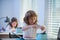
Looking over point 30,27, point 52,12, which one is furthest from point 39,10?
point 30,27

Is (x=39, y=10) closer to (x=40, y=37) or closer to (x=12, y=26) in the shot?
(x=12, y=26)

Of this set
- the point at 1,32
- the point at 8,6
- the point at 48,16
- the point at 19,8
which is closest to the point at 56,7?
the point at 48,16

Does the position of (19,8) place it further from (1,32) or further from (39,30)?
(39,30)

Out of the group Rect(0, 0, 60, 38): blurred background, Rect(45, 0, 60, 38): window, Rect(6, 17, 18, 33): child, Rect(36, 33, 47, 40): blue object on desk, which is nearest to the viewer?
Rect(36, 33, 47, 40): blue object on desk

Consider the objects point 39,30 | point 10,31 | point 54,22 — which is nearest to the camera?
point 39,30

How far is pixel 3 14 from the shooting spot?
165cm

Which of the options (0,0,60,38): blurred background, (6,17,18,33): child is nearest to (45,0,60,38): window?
(0,0,60,38): blurred background

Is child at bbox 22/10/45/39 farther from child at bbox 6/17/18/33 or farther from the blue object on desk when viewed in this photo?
child at bbox 6/17/18/33

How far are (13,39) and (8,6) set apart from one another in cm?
50

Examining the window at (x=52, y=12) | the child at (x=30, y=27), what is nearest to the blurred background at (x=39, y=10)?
the window at (x=52, y=12)

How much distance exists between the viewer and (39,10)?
1809 mm

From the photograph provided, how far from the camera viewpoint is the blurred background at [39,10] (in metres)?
1.65

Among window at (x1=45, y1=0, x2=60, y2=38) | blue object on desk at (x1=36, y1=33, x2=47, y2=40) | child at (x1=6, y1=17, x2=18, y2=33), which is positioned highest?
window at (x1=45, y1=0, x2=60, y2=38)

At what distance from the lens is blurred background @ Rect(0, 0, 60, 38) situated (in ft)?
5.40
